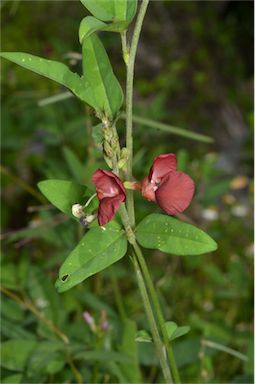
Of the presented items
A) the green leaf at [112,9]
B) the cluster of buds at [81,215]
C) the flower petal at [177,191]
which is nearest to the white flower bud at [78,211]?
the cluster of buds at [81,215]

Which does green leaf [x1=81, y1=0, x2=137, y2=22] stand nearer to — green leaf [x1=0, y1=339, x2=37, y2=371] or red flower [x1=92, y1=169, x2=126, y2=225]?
red flower [x1=92, y1=169, x2=126, y2=225]

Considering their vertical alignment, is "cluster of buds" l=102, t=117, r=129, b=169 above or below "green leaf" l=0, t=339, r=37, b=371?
above

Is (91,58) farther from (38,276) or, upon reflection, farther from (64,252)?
(64,252)

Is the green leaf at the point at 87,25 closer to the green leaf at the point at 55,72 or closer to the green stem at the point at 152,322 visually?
the green leaf at the point at 55,72

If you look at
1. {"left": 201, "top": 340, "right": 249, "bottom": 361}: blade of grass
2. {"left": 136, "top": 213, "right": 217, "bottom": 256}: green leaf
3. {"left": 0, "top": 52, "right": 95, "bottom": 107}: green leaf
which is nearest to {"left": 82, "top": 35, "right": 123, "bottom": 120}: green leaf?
{"left": 0, "top": 52, "right": 95, "bottom": 107}: green leaf

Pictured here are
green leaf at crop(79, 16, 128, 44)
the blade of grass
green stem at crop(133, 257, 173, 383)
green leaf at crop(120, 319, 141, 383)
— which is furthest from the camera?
green leaf at crop(120, 319, 141, 383)

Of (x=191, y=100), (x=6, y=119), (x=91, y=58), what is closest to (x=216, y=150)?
(x=191, y=100)

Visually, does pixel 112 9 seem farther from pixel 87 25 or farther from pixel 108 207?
pixel 108 207
